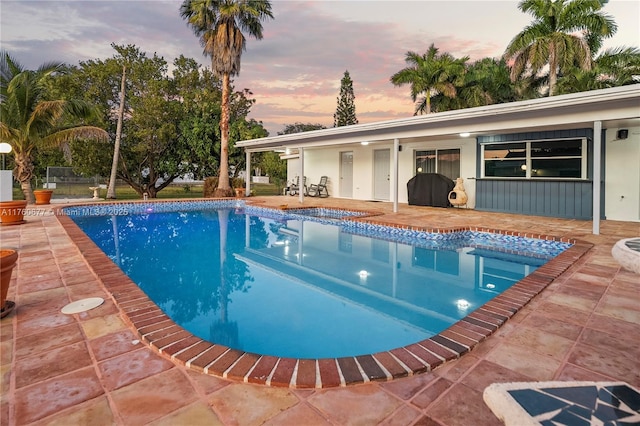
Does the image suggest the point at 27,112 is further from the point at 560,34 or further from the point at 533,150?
the point at 560,34

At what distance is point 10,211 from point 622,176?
545 inches

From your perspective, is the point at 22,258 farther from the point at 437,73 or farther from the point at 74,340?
the point at 437,73

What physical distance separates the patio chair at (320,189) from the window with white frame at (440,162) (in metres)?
4.38

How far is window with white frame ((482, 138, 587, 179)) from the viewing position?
8.49m

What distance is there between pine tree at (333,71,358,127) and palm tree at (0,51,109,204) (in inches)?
943

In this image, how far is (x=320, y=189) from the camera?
14859 mm

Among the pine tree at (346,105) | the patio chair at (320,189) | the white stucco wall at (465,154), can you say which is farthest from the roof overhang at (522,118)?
the pine tree at (346,105)

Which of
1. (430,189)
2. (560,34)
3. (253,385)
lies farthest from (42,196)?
(560,34)

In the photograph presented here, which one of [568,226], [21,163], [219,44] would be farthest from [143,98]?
[568,226]

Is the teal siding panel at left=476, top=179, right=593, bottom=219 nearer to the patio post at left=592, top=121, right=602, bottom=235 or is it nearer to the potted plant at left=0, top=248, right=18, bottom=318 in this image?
the patio post at left=592, top=121, right=602, bottom=235

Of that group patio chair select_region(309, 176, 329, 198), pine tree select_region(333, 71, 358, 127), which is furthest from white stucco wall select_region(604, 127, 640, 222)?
pine tree select_region(333, 71, 358, 127)

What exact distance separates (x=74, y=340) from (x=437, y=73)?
71.3ft

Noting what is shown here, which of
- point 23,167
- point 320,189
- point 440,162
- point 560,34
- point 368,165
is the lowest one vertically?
point 320,189

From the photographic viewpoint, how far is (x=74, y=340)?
92.0 inches
